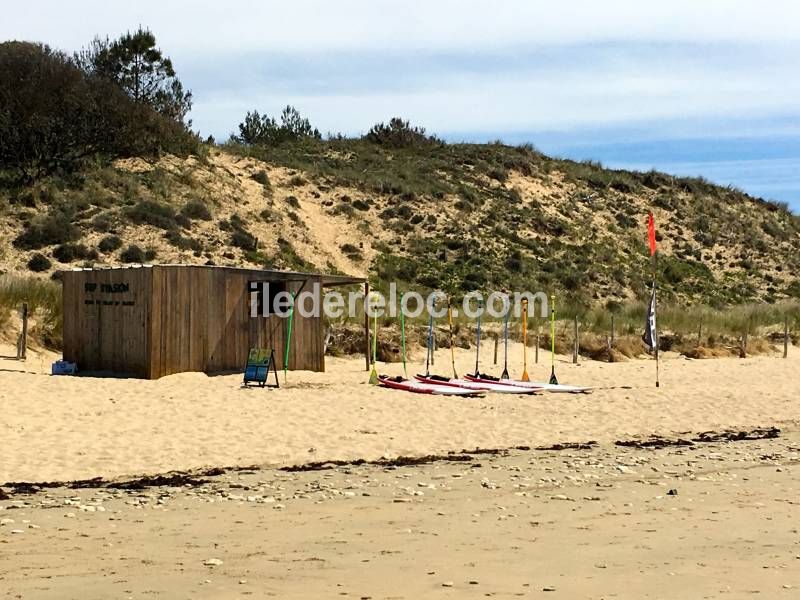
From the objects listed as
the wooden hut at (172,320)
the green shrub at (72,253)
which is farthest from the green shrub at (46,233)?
the wooden hut at (172,320)

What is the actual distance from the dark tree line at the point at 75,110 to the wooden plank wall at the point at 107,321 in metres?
18.3

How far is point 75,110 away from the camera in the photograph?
3994cm

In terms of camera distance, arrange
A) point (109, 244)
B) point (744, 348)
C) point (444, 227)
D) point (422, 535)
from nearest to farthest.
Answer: point (422, 535) < point (744, 348) < point (109, 244) < point (444, 227)

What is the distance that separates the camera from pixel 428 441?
14.7 metres

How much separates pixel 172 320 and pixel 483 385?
18.7 feet

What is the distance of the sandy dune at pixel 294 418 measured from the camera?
1292cm

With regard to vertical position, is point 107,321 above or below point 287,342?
above

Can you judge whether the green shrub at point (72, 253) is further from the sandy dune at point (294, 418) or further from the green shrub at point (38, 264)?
the sandy dune at point (294, 418)

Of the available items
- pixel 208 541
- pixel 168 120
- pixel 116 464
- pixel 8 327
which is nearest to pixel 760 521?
pixel 208 541

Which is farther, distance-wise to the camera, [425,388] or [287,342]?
[287,342]

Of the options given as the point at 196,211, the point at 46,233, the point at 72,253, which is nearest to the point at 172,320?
the point at 72,253

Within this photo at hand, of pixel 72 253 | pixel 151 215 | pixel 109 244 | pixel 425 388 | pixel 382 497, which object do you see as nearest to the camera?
pixel 382 497

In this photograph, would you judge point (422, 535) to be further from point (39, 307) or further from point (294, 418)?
point (39, 307)

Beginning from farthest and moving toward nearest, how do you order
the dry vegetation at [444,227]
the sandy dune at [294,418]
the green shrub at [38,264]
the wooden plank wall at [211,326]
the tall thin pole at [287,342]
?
1. the dry vegetation at [444,227]
2. the green shrub at [38,264]
3. the tall thin pole at [287,342]
4. the wooden plank wall at [211,326]
5. the sandy dune at [294,418]
